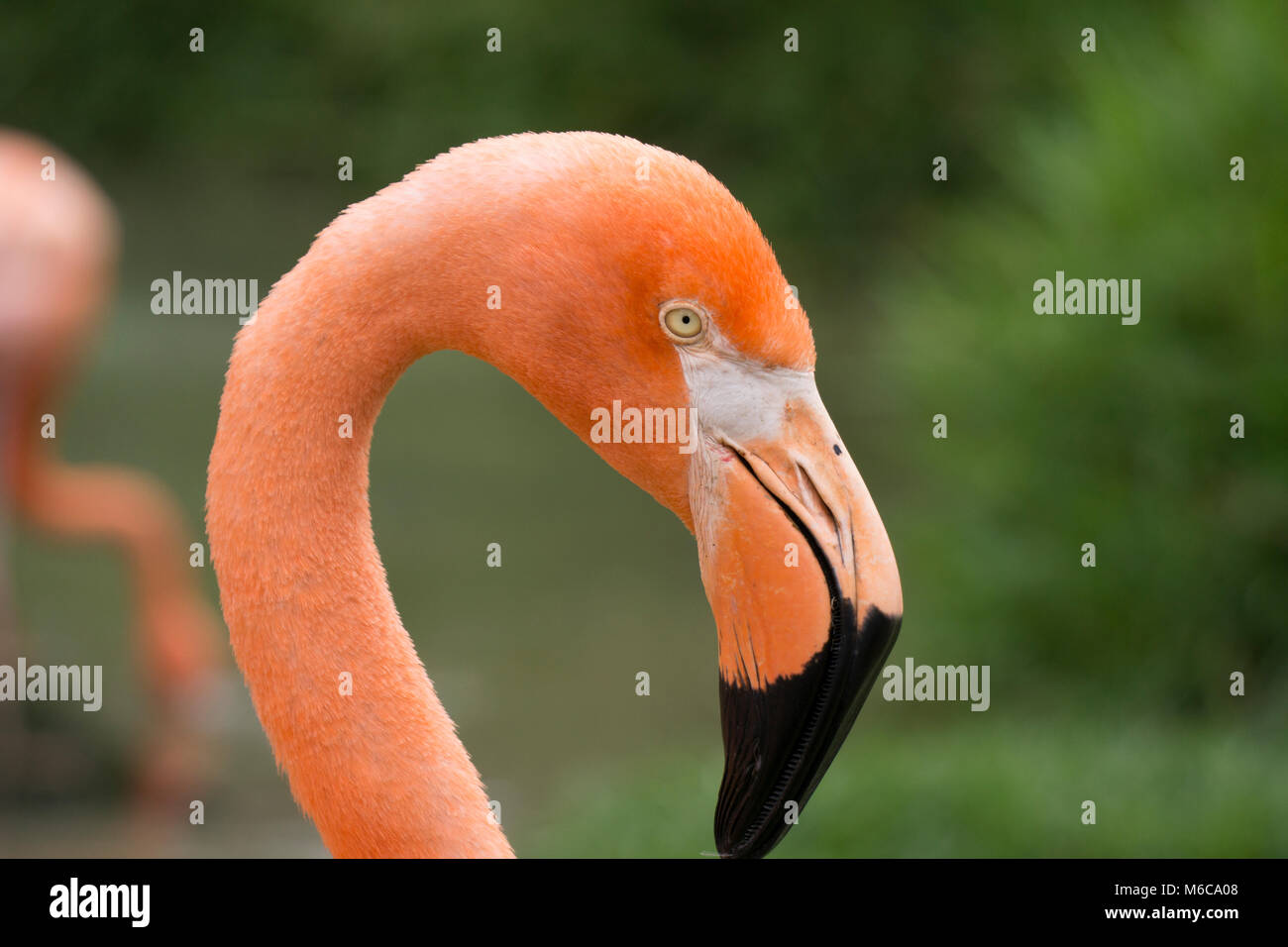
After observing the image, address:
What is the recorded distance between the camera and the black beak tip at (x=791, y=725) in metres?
1.68

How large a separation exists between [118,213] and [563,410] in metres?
13.7

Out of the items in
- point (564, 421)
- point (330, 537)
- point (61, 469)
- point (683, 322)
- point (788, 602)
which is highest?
point (61, 469)

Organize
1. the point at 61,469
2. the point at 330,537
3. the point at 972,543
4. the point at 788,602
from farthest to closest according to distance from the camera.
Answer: the point at 61,469
the point at 972,543
the point at 330,537
the point at 788,602

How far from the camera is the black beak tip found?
1680mm

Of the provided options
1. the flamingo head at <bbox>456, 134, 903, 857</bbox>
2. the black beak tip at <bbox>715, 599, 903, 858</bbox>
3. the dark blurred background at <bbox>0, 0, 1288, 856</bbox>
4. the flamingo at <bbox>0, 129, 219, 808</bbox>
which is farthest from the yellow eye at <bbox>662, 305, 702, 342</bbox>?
the flamingo at <bbox>0, 129, 219, 808</bbox>

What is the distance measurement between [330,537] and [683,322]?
1.72 ft

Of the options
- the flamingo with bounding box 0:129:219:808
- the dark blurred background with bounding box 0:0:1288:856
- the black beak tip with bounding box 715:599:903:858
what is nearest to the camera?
the black beak tip with bounding box 715:599:903:858

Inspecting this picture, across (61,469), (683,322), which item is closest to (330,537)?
(683,322)

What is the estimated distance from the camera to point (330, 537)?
1.81 m

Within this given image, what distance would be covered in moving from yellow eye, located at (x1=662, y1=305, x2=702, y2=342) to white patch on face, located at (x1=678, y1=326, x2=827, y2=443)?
0.7 inches

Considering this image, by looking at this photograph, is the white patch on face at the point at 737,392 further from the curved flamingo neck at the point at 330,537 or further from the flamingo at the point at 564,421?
the curved flamingo neck at the point at 330,537

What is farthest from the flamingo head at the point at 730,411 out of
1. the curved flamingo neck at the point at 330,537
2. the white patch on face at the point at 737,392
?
the curved flamingo neck at the point at 330,537

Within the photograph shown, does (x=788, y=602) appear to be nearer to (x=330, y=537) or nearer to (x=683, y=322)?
(x=683, y=322)

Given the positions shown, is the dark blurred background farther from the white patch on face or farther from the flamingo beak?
the white patch on face
